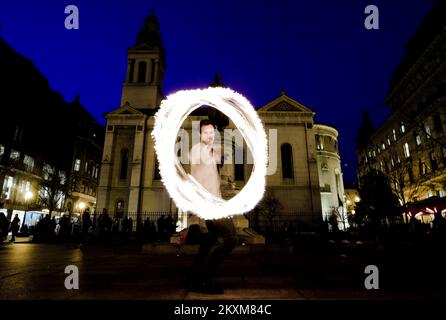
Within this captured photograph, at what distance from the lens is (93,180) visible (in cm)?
6294

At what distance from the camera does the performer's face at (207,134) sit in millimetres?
4691

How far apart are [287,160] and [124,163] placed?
23874 millimetres

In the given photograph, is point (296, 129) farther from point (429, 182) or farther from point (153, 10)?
point (153, 10)

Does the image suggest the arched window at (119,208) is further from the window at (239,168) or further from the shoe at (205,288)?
the shoe at (205,288)

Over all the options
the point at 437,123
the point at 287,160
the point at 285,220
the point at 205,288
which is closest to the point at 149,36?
the point at 287,160

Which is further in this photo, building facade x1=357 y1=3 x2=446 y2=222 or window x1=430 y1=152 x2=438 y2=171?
window x1=430 y1=152 x2=438 y2=171

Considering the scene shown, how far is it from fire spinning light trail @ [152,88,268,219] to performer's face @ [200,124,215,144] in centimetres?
69

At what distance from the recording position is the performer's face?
15.4ft

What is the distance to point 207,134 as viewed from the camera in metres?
4.72

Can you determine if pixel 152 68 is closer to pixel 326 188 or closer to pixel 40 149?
pixel 40 149

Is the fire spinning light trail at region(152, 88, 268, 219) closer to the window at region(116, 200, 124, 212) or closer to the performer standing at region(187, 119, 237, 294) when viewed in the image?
the performer standing at region(187, 119, 237, 294)

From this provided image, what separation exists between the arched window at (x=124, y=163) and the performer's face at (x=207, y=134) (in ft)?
120

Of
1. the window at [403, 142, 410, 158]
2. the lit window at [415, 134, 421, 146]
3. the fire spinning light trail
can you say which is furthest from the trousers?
the window at [403, 142, 410, 158]

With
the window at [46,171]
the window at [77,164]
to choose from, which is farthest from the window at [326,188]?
the window at [77,164]
